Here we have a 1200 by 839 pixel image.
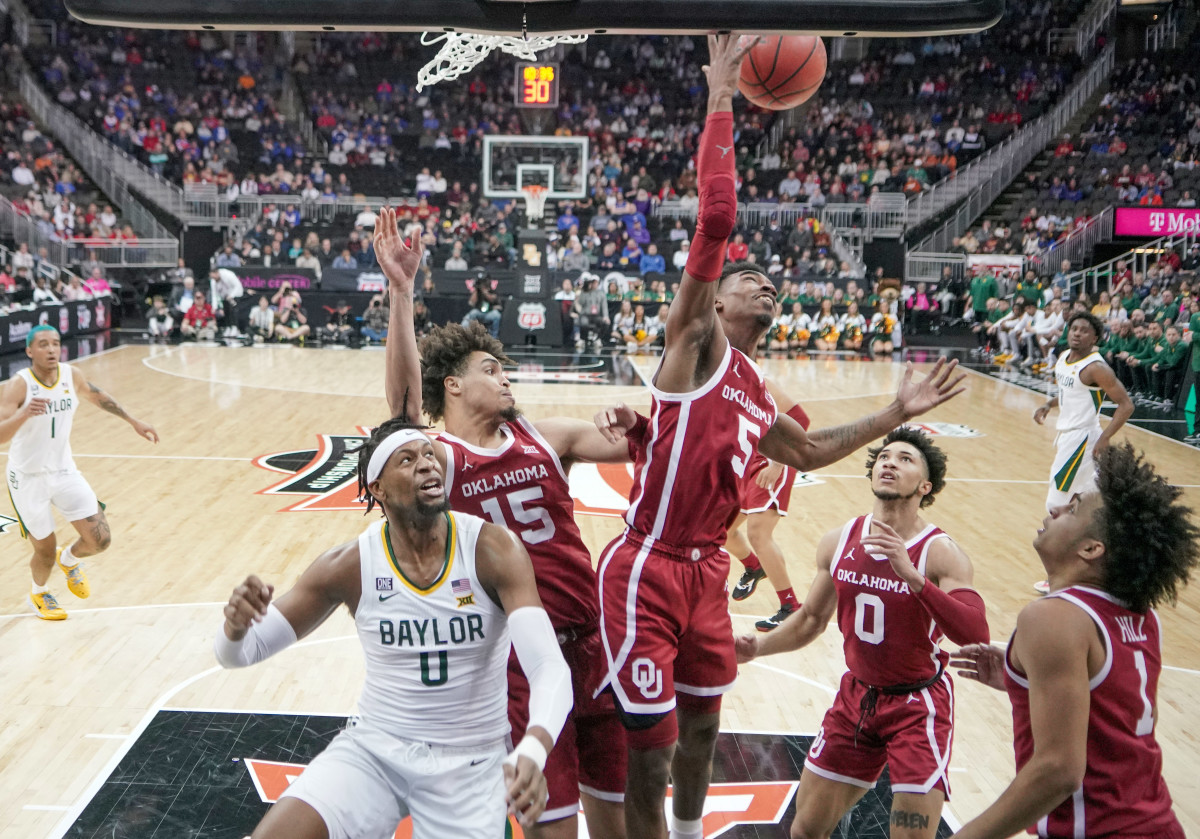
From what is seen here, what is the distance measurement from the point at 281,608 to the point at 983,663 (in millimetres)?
2174

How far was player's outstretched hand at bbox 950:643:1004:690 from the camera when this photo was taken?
3354 millimetres

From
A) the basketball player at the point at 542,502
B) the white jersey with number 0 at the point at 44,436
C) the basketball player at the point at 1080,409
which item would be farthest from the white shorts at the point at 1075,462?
the white jersey with number 0 at the point at 44,436

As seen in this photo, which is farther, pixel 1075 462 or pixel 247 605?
pixel 1075 462

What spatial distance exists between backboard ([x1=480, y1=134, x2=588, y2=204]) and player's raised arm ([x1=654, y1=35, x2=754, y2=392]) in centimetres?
2413

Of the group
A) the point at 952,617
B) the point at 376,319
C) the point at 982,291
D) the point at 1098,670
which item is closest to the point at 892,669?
the point at 952,617

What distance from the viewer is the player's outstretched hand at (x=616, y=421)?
376cm

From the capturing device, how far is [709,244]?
3480mm

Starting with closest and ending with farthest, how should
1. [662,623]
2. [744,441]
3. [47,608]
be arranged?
[662,623], [744,441], [47,608]

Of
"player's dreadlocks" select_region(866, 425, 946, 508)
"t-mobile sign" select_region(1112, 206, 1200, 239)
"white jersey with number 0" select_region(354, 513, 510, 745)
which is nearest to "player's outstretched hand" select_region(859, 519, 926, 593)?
"player's dreadlocks" select_region(866, 425, 946, 508)

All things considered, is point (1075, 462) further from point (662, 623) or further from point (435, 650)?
point (435, 650)

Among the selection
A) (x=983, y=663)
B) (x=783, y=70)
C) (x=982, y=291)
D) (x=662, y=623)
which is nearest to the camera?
(x=983, y=663)

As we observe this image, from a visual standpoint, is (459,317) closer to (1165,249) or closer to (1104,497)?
(1165,249)

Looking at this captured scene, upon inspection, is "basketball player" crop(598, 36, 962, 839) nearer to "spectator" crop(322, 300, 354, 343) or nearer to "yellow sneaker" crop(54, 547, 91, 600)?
"yellow sneaker" crop(54, 547, 91, 600)

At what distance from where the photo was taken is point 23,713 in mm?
5457
